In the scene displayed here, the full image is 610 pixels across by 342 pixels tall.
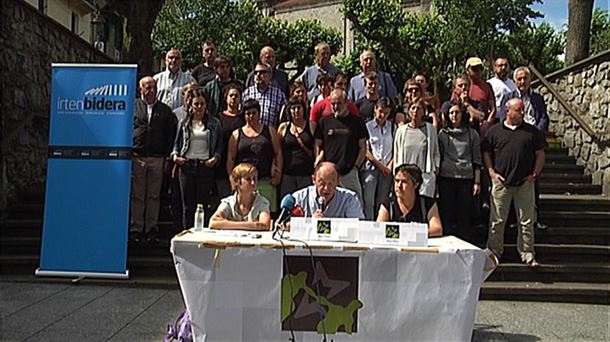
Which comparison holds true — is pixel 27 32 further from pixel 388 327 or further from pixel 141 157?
pixel 388 327

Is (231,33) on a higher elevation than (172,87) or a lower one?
higher

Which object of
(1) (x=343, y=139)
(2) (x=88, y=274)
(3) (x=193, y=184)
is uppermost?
(1) (x=343, y=139)

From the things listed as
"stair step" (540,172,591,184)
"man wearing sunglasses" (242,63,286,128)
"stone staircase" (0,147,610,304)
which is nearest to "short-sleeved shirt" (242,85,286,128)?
"man wearing sunglasses" (242,63,286,128)

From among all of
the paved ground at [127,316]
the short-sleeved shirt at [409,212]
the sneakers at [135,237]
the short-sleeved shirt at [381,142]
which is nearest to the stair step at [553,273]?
the paved ground at [127,316]

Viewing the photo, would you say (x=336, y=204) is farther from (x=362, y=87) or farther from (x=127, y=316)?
(x=362, y=87)

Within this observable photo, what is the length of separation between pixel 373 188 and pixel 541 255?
7.12 ft

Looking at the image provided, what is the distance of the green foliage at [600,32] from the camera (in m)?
27.9

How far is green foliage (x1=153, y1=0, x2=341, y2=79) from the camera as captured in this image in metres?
26.8

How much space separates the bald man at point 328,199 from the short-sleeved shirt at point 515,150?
7.72ft

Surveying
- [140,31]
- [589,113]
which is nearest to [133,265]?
[140,31]

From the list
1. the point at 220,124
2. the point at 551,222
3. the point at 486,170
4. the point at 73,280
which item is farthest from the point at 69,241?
the point at 551,222

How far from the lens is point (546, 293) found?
6430 millimetres

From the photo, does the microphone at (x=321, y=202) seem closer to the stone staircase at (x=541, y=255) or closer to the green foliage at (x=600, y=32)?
the stone staircase at (x=541, y=255)

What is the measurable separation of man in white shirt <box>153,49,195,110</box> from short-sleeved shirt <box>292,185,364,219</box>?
305cm
